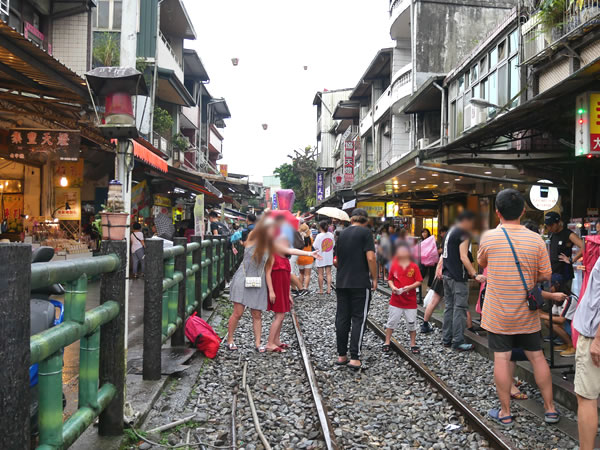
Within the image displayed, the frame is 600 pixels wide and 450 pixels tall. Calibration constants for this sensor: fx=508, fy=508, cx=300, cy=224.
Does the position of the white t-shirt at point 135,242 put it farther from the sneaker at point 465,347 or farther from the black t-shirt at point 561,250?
the black t-shirt at point 561,250

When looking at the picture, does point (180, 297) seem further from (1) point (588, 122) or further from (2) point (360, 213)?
(1) point (588, 122)

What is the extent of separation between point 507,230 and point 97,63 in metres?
14.5

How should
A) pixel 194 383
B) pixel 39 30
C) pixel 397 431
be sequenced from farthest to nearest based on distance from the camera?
pixel 39 30 < pixel 194 383 < pixel 397 431

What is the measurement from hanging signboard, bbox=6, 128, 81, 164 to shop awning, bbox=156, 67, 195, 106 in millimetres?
9186

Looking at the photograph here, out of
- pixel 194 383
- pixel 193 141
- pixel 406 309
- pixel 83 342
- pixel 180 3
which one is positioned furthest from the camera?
pixel 193 141

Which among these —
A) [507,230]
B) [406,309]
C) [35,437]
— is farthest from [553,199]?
[35,437]

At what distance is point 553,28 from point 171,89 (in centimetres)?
1471

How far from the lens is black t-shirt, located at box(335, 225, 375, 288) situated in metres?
5.73

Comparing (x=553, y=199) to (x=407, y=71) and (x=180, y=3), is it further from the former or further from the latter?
(x=180, y=3)

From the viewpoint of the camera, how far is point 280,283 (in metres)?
6.81

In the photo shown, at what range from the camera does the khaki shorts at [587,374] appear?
3285mm

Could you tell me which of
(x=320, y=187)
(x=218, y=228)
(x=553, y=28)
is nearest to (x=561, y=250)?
(x=553, y=28)

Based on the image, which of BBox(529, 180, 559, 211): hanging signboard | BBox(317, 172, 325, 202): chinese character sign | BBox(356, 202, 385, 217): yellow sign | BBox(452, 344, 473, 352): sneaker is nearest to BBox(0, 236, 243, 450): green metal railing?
BBox(356, 202, 385, 217): yellow sign

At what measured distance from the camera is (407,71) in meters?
22.3
